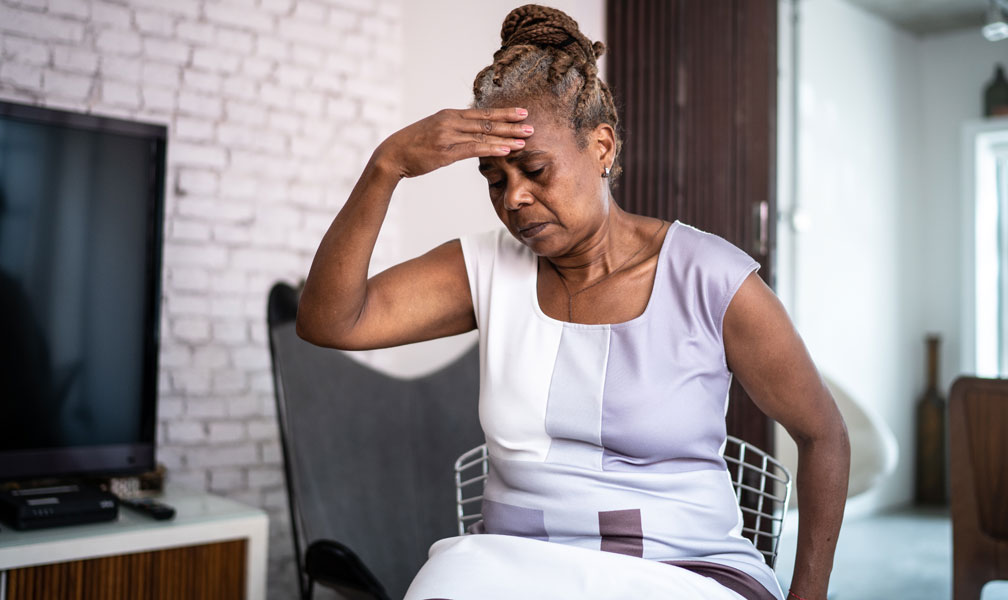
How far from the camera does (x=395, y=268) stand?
1.48 m

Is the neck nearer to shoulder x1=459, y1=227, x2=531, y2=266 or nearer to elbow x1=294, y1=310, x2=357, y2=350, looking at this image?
shoulder x1=459, y1=227, x2=531, y2=266

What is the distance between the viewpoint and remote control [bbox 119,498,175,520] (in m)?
1.99

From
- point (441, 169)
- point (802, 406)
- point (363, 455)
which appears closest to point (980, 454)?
point (802, 406)

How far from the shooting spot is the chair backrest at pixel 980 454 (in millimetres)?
2064

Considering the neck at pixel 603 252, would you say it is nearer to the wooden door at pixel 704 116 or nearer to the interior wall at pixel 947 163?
the wooden door at pixel 704 116

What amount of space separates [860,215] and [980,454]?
11.1 ft


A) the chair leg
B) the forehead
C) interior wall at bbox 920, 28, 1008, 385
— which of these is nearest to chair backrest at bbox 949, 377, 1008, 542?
the chair leg

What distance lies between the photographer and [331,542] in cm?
188

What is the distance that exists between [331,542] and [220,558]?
321 mm

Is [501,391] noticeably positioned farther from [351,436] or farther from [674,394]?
[351,436]

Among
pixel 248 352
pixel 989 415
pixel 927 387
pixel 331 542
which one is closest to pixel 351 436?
pixel 331 542

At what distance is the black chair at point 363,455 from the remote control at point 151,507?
0.27 m

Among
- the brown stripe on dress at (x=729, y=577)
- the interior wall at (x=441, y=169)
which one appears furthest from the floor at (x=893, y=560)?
the brown stripe on dress at (x=729, y=577)

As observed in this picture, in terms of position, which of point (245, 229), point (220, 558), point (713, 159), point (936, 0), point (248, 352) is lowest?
point (220, 558)
